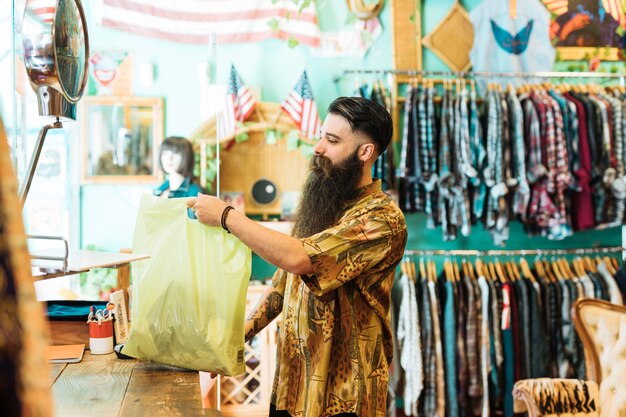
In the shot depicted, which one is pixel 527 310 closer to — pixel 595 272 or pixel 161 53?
pixel 595 272

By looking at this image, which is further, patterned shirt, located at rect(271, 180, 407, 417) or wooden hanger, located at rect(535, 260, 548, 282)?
wooden hanger, located at rect(535, 260, 548, 282)

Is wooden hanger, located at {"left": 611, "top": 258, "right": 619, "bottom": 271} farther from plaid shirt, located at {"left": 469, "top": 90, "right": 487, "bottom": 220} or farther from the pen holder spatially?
the pen holder

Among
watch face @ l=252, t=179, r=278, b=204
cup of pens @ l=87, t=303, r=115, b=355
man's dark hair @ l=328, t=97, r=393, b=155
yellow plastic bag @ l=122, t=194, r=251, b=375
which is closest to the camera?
yellow plastic bag @ l=122, t=194, r=251, b=375

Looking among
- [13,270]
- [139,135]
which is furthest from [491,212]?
[13,270]

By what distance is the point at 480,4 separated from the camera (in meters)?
4.33

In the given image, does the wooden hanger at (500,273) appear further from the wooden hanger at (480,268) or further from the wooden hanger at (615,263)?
the wooden hanger at (615,263)

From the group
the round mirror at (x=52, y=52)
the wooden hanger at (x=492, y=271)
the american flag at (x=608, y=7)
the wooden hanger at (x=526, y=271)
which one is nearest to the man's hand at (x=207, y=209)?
the round mirror at (x=52, y=52)

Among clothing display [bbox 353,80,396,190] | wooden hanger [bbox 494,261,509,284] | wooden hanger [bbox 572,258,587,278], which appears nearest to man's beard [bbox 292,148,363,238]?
clothing display [bbox 353,80,396,190]

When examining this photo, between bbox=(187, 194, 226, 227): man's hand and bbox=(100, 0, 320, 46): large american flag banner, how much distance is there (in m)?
2.89

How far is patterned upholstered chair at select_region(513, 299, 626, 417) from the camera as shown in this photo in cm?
271

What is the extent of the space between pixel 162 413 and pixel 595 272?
143 inches

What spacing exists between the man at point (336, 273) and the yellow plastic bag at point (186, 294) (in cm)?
7

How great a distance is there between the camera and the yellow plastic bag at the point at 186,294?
1.66 m

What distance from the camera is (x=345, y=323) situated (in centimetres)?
184
